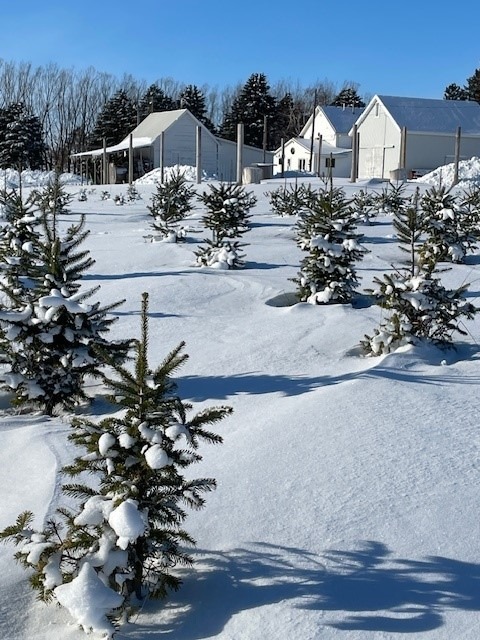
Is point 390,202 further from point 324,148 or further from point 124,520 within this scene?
point 324,148

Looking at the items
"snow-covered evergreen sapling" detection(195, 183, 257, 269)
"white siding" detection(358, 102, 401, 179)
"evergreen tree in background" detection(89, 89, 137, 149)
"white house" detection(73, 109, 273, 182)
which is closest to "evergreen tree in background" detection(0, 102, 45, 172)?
"white house" detection(73, 109, 273, 182)

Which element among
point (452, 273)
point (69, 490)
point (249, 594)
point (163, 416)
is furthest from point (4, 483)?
point (452, 273)

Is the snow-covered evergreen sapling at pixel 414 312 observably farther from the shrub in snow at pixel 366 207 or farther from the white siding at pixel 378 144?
the white siding at pixel 378 144

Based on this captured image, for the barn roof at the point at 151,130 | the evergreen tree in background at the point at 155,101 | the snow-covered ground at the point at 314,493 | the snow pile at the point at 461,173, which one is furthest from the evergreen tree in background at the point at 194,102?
the snow-covered ground at the point at 314,493

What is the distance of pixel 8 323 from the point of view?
19.9ft

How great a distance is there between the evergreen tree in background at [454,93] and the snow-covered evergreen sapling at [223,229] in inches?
2583

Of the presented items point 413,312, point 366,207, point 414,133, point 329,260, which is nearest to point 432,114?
point 414,133

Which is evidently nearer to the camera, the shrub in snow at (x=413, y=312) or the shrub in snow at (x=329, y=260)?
the shrub in snow at (x=413, y=312)

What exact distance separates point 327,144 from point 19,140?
21.6 m

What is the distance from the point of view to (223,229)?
41.8ft

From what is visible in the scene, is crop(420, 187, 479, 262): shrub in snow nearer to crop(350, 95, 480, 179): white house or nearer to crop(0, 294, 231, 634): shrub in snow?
crop(0, 294, 231, 634): shrub in snow

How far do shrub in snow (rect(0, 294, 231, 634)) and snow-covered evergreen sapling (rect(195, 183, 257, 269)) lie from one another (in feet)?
28.3

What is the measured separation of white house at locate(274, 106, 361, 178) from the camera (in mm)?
46438

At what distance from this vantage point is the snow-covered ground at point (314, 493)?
2922 mm
